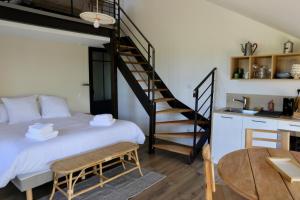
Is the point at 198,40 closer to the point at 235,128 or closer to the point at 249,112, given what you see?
the point at 249,112

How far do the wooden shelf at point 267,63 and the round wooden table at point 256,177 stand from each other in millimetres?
1803

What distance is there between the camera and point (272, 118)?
10.1 feet

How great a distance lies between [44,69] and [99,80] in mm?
1547

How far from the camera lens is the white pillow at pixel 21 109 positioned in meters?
3.58

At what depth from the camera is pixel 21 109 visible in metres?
3.68

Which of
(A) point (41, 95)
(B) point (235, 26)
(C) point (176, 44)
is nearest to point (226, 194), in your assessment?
(B) point (235, 26)

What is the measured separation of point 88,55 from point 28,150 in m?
3.36

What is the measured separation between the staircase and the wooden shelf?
16.0 inches

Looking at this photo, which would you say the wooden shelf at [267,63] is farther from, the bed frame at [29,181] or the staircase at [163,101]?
the bed frame at [29,181]

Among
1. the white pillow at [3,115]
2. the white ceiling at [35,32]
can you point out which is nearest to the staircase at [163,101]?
the white ceiling at [35,32]

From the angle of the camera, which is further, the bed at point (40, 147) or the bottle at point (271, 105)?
the bottle at point (271, 105)

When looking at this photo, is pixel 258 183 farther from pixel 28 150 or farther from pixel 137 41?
pixel 137 41

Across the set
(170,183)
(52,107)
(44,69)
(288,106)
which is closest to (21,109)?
(52,107)

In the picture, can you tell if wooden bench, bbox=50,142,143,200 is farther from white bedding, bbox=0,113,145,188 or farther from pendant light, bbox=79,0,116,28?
pendant light, bbox=79,0,116,28
